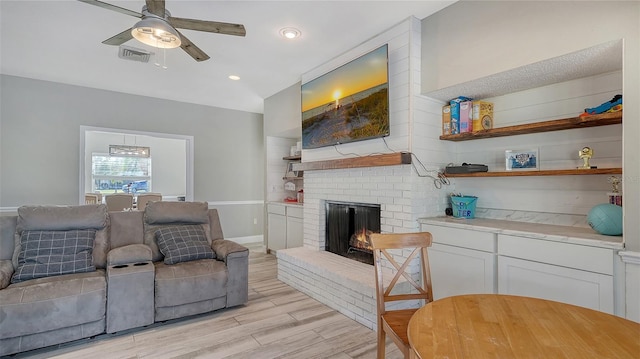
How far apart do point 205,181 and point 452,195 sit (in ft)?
15.1

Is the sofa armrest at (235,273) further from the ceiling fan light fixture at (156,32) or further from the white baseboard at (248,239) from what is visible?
the white baseboard at (248,239)

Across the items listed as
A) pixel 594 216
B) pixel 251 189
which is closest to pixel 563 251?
pixel 594 216

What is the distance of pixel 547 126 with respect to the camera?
2.32 meters

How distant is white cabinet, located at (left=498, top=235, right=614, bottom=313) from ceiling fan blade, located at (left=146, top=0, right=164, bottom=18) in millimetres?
2870

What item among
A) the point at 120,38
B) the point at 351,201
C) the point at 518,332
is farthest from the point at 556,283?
the point at 120,38

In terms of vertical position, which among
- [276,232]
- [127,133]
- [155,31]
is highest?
[155,31]

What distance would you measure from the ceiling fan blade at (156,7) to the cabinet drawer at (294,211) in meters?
3.08

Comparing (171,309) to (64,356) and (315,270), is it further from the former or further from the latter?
(315,270)

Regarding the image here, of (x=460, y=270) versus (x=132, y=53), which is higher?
(x=132, y=53)

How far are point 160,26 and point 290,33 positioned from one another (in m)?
1.33

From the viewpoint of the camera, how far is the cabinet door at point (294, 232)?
15.2ft

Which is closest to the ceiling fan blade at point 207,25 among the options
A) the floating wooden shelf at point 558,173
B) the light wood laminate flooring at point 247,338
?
the floating wooden shelf at point 558,173

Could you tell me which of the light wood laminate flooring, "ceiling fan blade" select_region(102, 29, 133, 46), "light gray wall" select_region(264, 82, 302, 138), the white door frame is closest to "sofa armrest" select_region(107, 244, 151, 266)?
the light wood laminate flooring

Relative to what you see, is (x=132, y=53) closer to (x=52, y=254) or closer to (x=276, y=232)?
(x=52, y=254)
